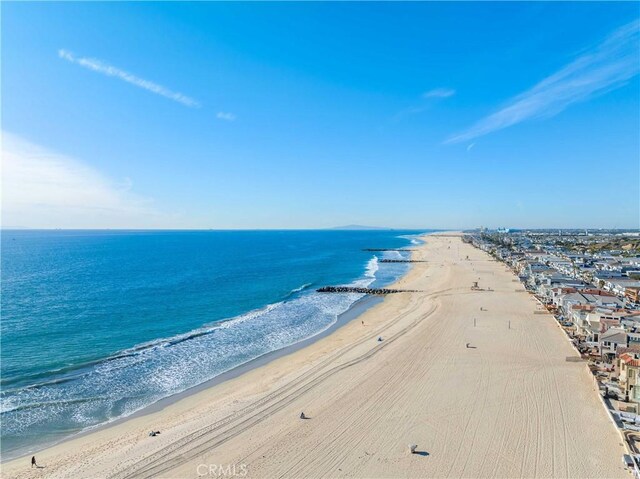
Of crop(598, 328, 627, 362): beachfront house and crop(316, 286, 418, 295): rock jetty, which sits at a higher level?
crop(598, 328, 627, 362): beachfront house

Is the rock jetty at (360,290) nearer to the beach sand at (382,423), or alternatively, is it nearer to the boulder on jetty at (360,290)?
the boulder on jetty at (360,290)

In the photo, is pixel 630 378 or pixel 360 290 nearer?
pixel 630 378

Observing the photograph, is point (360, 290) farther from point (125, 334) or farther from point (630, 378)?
point (630, 378)

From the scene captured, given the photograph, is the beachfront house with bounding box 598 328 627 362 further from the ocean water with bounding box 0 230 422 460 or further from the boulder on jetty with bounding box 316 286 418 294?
the boulder on jetty with bounding box 316 286 418 294

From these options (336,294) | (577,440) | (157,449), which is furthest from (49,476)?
(336,294)

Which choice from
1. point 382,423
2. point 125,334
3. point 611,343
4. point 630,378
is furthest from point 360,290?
point 382,423

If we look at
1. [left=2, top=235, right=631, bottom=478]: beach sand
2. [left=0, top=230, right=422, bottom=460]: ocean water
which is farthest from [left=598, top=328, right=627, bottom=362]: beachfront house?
[left=0, top=230, right=422, bottom=460]: ocean water

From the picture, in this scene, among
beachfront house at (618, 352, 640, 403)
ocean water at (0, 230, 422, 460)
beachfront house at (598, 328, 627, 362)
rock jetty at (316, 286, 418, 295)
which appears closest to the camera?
beachfront house at (618, 352, 640, 403)

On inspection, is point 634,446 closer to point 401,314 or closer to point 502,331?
point 502,331
